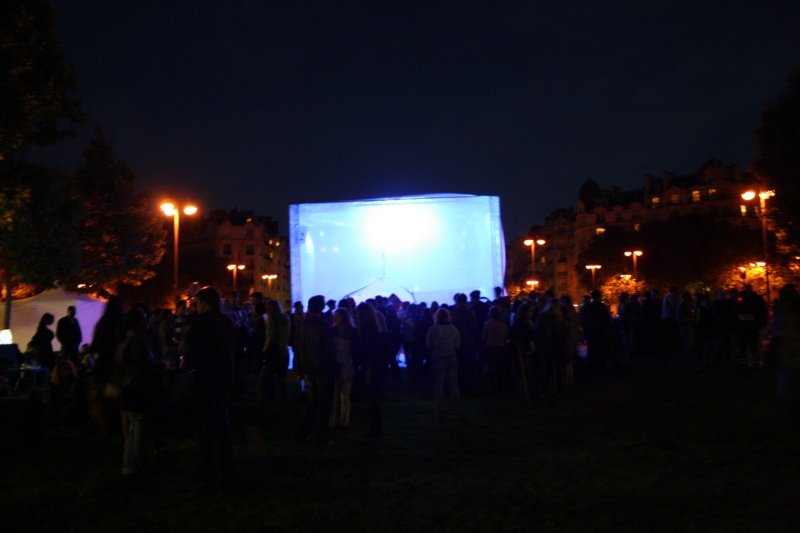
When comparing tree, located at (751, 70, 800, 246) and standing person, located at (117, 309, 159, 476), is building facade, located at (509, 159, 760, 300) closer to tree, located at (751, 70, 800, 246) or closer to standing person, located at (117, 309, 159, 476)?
tree, located at (751, 70, 800, 246)

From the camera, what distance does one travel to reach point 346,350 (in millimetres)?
9125

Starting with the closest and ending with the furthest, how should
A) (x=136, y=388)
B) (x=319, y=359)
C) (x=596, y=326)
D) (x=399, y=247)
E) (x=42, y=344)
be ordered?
1. (x=136, y=388)
2. (x=319, y=359)
3. (x=42, y=344)
4. (x=596, y=326)
5. (x=399, y=247)

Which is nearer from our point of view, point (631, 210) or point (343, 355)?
point (343, 355)

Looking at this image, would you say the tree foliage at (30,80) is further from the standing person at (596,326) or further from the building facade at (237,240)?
the building facade at (237,240)

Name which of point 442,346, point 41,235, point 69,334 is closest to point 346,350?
point 442,346

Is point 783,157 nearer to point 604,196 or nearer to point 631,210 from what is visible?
point 631,210

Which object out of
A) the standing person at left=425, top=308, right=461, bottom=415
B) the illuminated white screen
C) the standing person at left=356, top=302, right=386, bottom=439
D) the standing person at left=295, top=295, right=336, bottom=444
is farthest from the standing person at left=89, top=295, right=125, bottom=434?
the illuminated white screen

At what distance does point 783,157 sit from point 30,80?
69.4 feet

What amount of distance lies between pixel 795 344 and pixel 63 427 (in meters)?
9.76

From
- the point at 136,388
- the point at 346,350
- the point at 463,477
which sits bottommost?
the point at 463,477

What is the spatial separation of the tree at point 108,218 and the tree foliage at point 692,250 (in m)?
45.5

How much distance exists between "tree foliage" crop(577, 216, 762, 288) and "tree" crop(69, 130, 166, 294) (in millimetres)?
45507

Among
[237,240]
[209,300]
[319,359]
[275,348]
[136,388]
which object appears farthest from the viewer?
[237,240]

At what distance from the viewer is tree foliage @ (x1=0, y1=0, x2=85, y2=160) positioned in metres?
15.2
